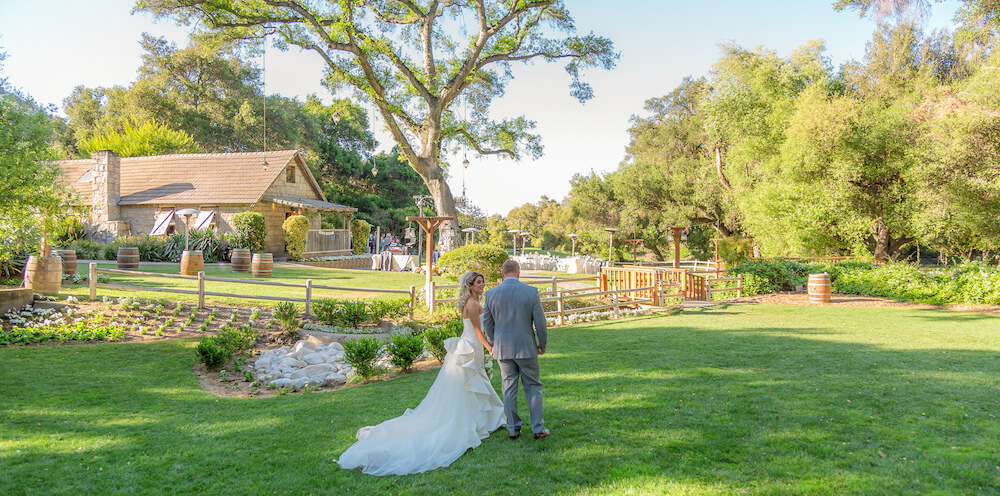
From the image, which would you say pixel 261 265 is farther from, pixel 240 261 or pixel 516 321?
pixel 516 321

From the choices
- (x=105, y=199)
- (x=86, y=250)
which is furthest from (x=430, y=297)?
(x=105, y=199)

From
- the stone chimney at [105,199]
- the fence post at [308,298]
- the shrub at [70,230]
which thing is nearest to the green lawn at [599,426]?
the fence post at [308,298]

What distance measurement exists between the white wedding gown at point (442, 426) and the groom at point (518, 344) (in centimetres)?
26

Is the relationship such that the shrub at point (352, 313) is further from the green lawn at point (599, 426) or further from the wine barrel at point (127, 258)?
the wine barrel at point (127, 258)

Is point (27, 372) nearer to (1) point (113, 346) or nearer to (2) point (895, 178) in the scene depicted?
(1) point (113, 346)

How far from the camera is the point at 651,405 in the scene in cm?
536

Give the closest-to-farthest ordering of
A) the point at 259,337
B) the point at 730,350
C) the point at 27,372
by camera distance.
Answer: the point at 27,372, the point at 730,350, the point at 259,337

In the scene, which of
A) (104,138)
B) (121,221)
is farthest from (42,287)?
(104,138)

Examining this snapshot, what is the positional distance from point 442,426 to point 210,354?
5089 mm

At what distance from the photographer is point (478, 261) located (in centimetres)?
1524

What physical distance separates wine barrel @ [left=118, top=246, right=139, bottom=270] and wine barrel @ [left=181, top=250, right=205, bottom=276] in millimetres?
2147

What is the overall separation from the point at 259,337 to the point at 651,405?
25.2ft

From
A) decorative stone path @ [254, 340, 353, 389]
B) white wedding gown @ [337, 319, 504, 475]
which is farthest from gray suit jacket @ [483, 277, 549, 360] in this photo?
decorative stone path @ [254, 340, 353, 389]

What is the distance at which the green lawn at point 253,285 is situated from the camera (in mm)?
11906
